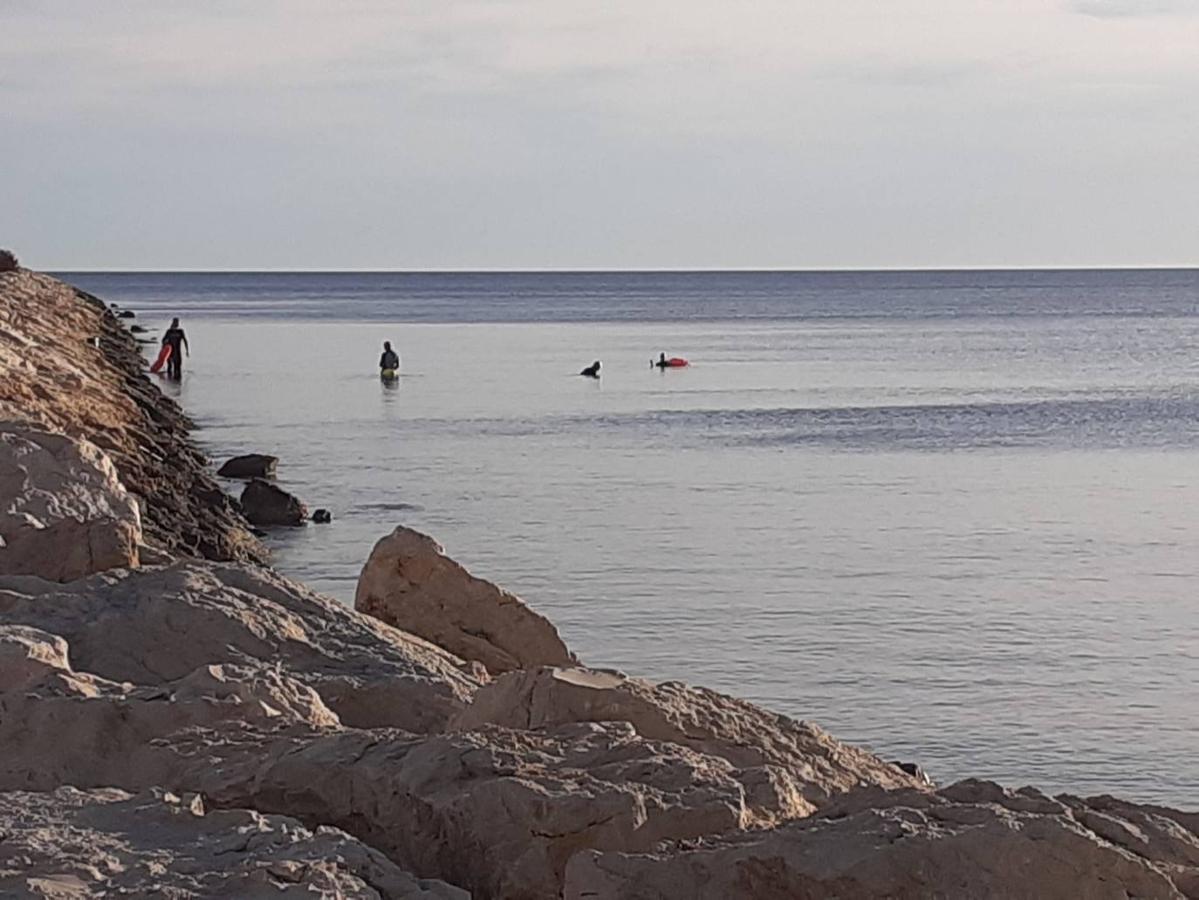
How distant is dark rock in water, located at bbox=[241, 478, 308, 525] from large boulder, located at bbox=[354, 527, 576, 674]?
12006mm

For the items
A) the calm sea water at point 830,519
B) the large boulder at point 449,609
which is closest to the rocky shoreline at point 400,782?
the large boulder at point 449,609

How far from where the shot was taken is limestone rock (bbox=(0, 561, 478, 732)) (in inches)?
252

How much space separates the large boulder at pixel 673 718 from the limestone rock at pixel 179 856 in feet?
3.36

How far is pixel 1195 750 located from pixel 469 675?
560 cm

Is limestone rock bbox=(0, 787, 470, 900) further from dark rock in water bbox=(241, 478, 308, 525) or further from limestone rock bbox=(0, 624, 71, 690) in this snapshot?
dark rock in water bbox=(241, 478, 308, 525)

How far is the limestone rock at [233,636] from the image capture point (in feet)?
21.0

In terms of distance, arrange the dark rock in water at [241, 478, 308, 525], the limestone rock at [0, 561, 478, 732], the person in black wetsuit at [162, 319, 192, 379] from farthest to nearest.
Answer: the person in black wetsuit at [162, 319, 192, 379] < the dark rock in water at [241, 478, 308, 525] < the limestone rock at [0, 561, 478, 732]

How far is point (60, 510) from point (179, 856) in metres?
5.24

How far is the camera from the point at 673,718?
18.1ft

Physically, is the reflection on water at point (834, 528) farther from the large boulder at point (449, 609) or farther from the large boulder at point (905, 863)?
the large boulder at point (905, 863)

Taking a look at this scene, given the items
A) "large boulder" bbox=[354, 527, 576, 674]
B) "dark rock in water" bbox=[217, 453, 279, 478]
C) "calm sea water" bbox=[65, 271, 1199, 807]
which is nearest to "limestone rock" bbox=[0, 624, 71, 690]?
"large boulder" bbox=[354, 527, 576, 674]

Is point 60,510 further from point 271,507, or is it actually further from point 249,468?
point 249,468

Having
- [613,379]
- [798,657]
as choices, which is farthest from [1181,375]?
[798,657]

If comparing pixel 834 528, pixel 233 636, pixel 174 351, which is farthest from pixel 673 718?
pixel 174 351
